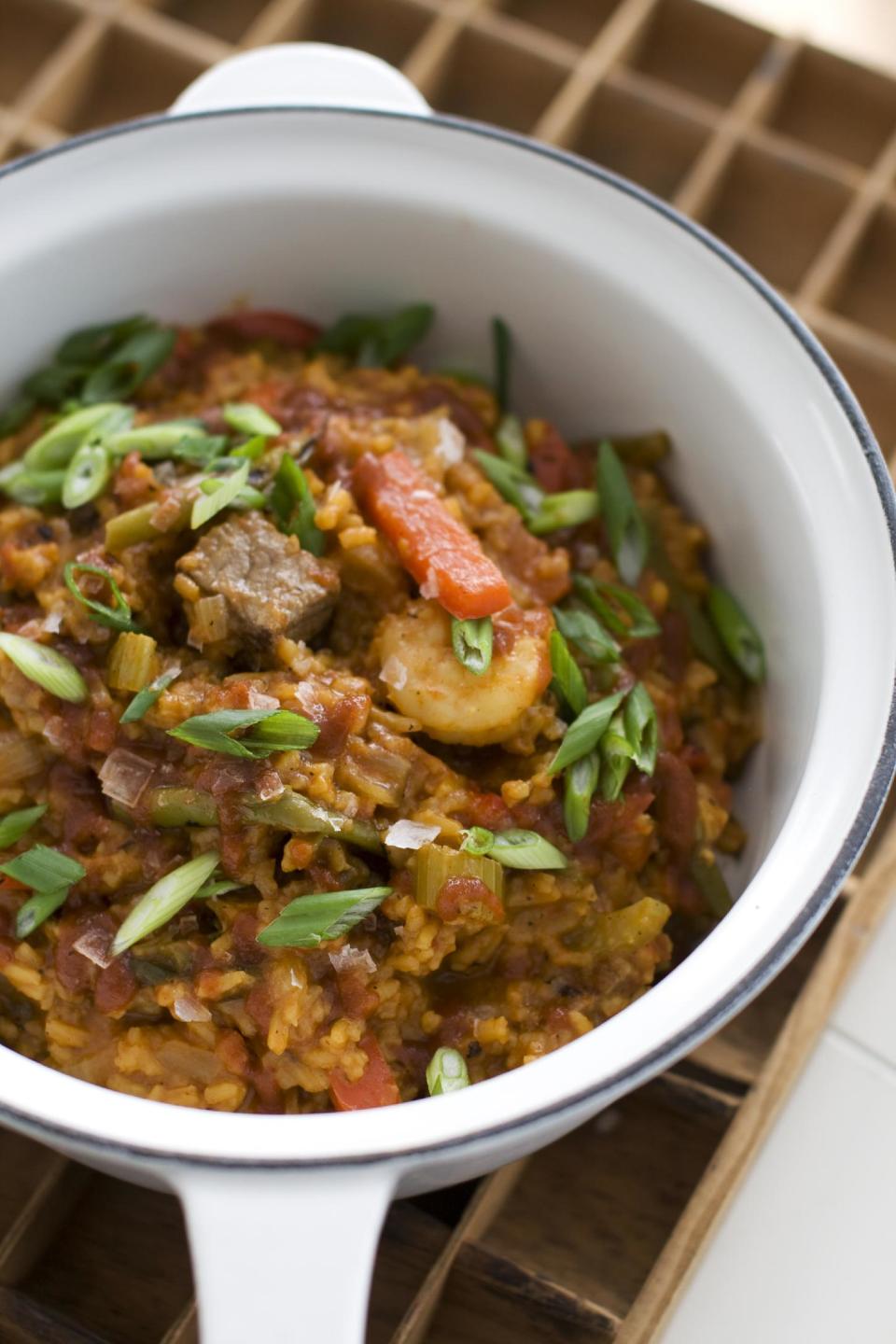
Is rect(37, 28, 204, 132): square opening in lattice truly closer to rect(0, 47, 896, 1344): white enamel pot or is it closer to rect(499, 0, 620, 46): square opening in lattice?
rect(0, 47, 896, 1344): white enamel pot

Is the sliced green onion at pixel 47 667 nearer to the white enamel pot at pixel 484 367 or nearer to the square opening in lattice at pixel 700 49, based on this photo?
the white enamel pot at pixel 484 367

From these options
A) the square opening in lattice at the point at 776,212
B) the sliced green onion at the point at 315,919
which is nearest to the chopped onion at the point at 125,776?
the sliced green onion at the point at 315,919

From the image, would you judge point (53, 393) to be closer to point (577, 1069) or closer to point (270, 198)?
point (270, 198)

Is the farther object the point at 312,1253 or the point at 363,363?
the point at 363,363

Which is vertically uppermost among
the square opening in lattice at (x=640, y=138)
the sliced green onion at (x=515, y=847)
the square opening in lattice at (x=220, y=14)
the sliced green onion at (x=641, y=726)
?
the square opening in lattice at (x=640, y=138)

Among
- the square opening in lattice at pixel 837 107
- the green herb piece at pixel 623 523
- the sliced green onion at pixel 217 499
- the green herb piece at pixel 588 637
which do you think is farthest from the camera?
the square opening in lattice at pixel 837 107

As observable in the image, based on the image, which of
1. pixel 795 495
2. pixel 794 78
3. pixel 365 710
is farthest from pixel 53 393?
pixel 794 78

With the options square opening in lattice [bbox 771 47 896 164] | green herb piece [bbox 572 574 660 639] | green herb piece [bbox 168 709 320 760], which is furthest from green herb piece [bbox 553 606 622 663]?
square opening in lattice [bbox 771 47 896 164]
